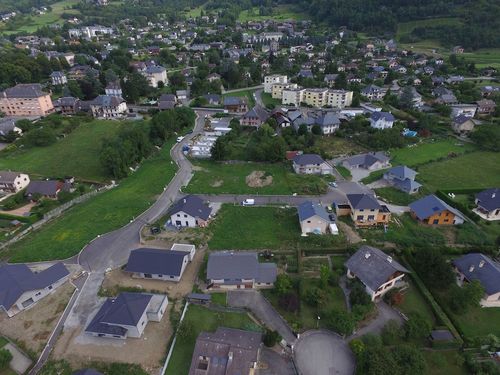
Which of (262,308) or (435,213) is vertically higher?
(435,213)

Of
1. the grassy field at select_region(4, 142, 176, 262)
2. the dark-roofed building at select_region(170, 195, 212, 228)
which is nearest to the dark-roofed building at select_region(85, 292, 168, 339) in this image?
the grassy field at select_region(4, 142, 176, 262)

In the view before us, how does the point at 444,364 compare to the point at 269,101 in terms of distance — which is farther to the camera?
the point at 269,101

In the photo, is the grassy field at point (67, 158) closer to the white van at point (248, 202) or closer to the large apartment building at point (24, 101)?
the large apartment building at point (24, 101)

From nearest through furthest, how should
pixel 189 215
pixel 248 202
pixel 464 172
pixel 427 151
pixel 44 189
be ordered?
pixel 189 215
pixel 248 202
pixel 44 189
pixel 464 172
pixel 427 151

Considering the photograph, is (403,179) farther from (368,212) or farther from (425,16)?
(425,16)

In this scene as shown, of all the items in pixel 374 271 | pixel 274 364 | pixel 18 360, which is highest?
pixel 374 271

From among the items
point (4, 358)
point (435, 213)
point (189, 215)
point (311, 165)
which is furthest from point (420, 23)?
point (4, 358)

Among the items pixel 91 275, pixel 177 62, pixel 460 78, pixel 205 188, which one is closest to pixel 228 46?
pixel 177 62
